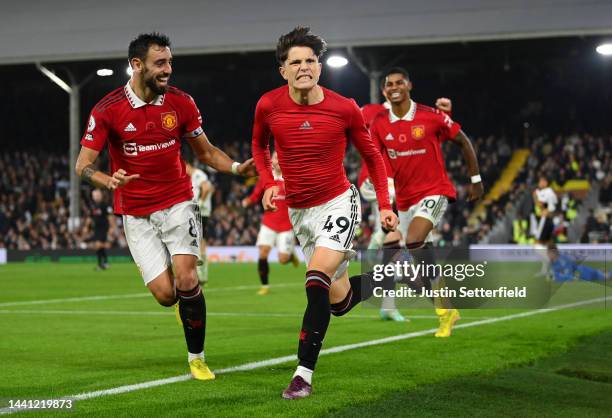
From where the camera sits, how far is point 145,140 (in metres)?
7.45

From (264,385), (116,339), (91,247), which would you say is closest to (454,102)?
(91,247)

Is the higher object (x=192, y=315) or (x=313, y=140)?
(x=313, y=140)

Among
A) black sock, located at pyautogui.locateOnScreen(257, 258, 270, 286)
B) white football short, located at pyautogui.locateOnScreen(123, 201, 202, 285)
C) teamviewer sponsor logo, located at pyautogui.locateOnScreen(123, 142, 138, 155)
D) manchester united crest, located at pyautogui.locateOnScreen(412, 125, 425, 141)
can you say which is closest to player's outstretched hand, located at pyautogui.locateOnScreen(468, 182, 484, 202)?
manchester united crest, located at pyautogui.locateOnScreen(412, 125, 425, 141)

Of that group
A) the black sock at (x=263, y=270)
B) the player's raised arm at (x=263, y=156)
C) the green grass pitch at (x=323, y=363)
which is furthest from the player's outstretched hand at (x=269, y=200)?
the black sock at (x=263, y=270)

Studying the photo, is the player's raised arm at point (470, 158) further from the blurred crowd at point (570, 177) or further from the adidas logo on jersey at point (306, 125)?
the blurred crowd at point (570, 177)

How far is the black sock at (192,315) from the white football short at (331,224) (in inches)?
34.7

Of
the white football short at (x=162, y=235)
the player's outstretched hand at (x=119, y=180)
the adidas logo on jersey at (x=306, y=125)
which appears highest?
the adidas logo on jersey at (x=306, y=125)

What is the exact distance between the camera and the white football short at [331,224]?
22.7 feet

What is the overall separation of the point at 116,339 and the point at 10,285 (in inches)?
454

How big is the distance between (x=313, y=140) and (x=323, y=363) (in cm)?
195

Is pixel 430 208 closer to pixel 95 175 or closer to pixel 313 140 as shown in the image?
pixel 313 140

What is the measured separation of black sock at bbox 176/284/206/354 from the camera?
24.2 feet

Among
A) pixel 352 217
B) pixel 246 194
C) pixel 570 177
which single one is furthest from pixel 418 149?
pixel 246 194

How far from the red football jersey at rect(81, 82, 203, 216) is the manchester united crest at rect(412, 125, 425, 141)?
10.7 feet
